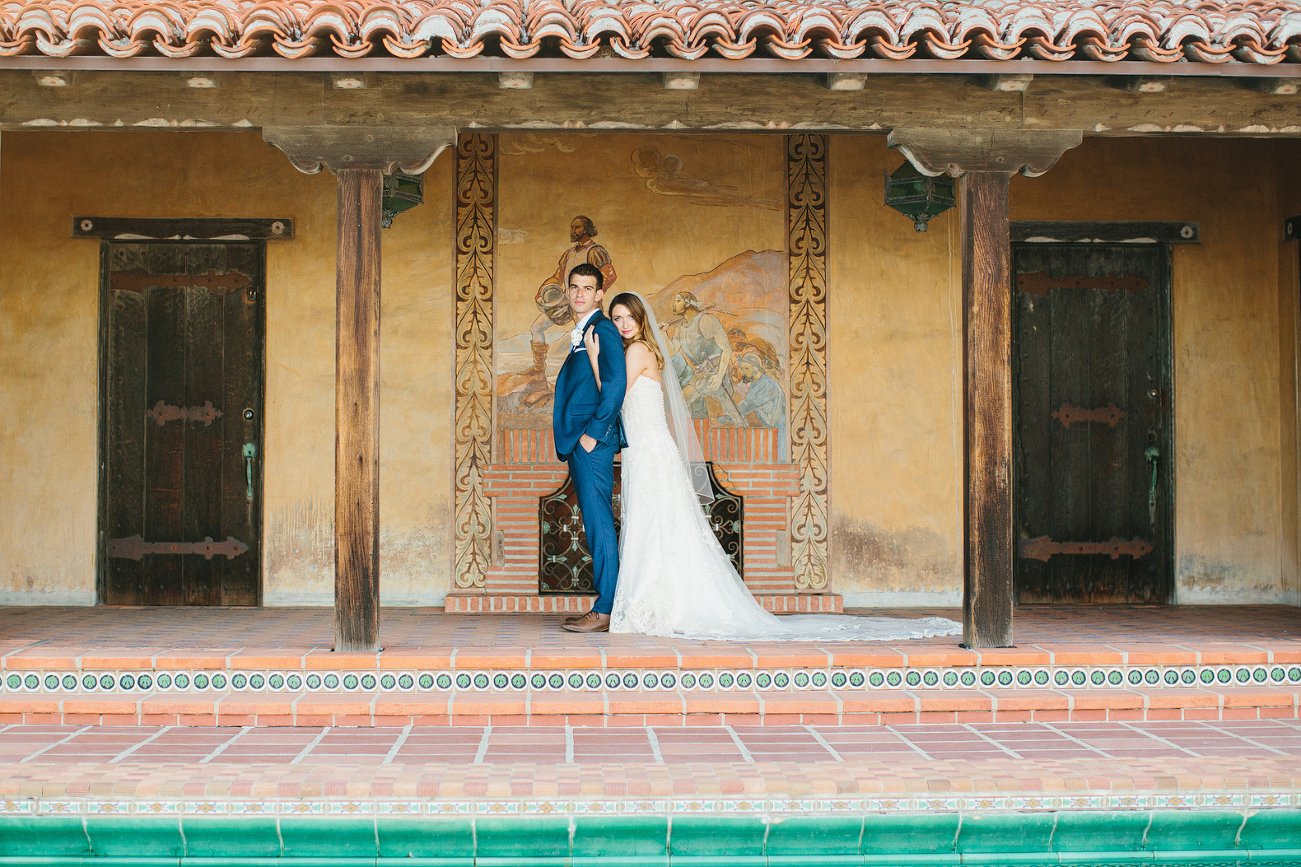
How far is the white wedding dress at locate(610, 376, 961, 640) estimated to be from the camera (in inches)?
236

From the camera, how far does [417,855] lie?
3.77 metres

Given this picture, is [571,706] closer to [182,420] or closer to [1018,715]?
[1018,715]

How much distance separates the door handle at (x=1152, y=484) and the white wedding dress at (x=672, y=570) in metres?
2.27

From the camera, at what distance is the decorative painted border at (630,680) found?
17.3ft

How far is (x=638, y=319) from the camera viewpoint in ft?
21.0

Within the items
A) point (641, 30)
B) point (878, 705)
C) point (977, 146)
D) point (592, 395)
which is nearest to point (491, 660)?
point (592, 395)

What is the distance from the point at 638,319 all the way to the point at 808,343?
173 cm

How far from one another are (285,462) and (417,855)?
14.3 feet

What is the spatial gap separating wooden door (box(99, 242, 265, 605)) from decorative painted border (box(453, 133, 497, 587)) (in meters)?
1.36

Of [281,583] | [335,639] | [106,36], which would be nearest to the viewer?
[106,36]

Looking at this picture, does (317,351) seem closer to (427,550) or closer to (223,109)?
(427,550)

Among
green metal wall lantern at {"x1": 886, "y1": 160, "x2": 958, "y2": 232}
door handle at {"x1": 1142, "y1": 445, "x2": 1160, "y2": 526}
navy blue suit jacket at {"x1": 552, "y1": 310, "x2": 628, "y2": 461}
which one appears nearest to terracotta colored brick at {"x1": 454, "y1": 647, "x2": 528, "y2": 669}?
navy blue suit jacket at {"x1": 552, "y1": 310, "x2": 628, "y2": 461}

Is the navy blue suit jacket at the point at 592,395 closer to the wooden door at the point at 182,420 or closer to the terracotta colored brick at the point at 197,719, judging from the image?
the terracotta colored brick at the point at 197,719

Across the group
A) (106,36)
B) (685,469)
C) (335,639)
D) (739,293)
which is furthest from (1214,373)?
(106,36)
